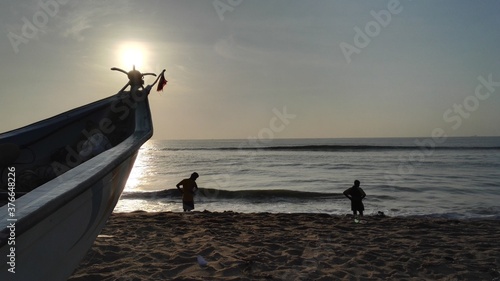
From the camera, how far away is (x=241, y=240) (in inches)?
302

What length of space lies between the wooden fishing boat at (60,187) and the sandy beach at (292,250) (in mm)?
1691

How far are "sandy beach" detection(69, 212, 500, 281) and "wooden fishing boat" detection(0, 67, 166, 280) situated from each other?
1691 mm

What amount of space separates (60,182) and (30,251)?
21.5 inches

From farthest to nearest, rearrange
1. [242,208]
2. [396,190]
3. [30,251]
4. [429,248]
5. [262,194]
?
1. [396,190]
2. [262,194]
3. [242,208]
4. [429,248]
5. [30,251]

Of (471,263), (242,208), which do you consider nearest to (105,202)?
(471,263)

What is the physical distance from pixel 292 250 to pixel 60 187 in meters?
4.94

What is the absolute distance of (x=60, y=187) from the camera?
250cm

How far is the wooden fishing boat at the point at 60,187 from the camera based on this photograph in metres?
2.08

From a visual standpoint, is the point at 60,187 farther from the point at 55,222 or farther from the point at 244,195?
the point at 244,195

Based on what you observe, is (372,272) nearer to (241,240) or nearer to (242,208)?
(241,240)

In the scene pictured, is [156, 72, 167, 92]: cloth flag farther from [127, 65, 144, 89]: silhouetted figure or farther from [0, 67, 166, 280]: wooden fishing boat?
[0, 67, 166, 280]: wooden fishing boat

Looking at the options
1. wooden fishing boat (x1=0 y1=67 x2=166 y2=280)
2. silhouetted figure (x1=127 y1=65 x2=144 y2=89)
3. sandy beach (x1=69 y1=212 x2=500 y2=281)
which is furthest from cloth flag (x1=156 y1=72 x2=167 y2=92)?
sandy beach (x1=69 y1=212 x2=500 y2=281)

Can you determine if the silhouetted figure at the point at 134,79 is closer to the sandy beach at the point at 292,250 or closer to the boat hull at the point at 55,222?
the sandy beach at the point at 292,250

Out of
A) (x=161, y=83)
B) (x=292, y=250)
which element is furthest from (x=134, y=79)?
(x=292, y=250)
